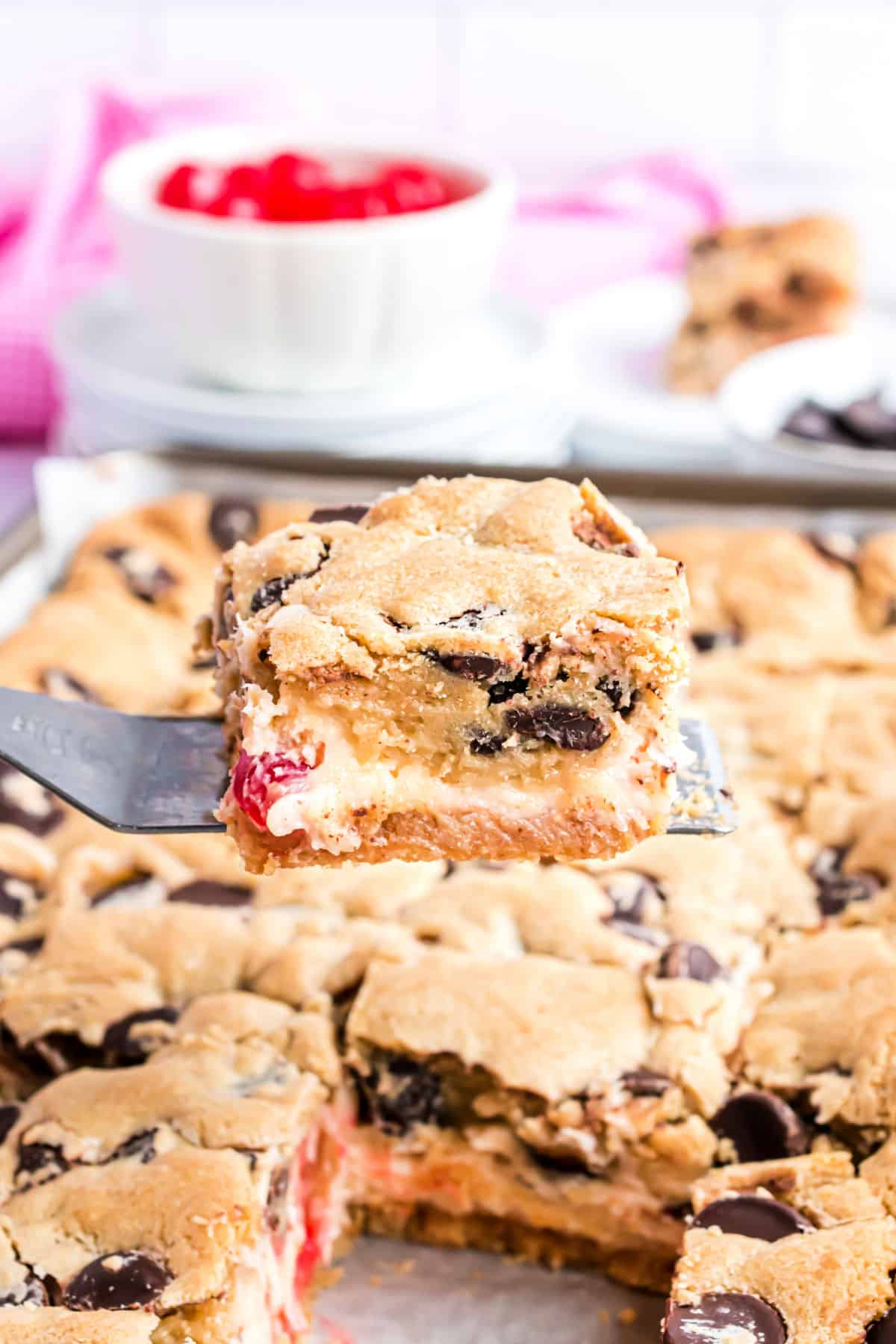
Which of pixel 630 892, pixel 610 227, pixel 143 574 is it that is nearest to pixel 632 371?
pixel 610 227

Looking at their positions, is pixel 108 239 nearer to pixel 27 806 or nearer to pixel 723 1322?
pixel 27 806

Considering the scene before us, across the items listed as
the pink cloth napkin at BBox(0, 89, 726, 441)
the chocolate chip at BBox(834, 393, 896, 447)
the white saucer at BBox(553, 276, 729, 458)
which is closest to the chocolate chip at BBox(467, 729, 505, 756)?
the chocolate chip at BBox(834, 393, 896, 447)

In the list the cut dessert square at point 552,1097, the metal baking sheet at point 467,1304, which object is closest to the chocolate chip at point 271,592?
the cut dessert square at point 552,1097

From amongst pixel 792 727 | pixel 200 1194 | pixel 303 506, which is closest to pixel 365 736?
pixel 200 1194

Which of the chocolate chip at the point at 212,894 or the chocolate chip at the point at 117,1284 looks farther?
the chocolate chip at the point at 212,894

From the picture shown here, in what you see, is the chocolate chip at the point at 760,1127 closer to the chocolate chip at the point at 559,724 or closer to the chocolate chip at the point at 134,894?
the chocolate chip at the point at 559,724

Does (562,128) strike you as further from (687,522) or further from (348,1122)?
(348,1122)
